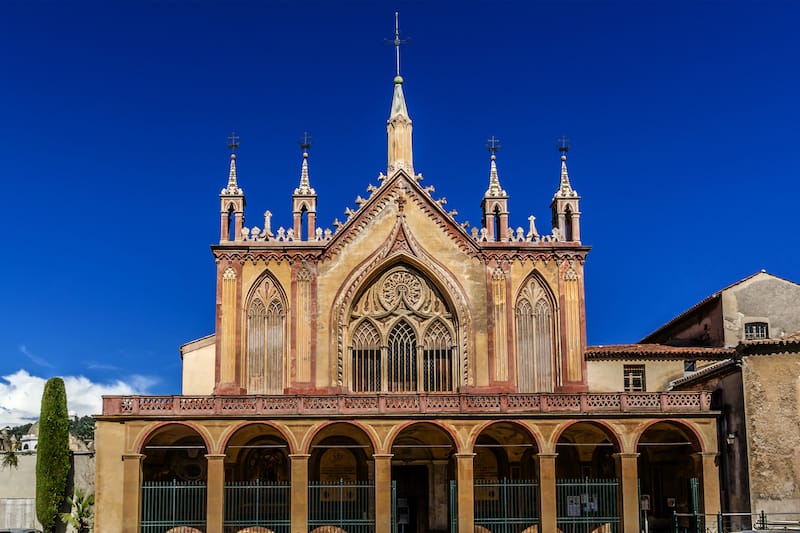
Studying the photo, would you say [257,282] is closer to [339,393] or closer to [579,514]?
[339,393]

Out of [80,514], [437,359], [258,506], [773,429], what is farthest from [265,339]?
[773,429]

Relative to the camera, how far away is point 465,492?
139ft

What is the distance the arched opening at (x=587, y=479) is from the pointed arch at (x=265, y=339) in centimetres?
1348

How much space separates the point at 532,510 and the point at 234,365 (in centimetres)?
1503

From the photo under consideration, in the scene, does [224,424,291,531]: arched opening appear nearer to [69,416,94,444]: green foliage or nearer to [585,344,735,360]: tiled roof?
[585,344,735,360]: tiled roof

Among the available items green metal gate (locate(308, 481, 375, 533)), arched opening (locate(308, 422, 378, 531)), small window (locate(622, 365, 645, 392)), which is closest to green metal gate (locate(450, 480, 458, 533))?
arched opening (locate(308, 422, 378, 531))

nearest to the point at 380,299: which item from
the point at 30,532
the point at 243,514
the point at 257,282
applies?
the point at 257,282

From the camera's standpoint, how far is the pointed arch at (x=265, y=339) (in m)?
47.4

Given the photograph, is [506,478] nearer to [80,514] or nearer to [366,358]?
[366,358]

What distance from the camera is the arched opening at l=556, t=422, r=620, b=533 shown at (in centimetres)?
4281

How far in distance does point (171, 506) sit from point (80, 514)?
5.83 metres

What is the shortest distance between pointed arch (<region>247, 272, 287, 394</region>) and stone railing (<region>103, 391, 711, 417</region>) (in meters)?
4.04

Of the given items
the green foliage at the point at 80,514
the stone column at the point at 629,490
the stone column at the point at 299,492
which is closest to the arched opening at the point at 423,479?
the stone column at the point at 299,492

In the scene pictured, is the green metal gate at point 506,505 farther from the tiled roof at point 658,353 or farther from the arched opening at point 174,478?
the arched opening at point 174,478
